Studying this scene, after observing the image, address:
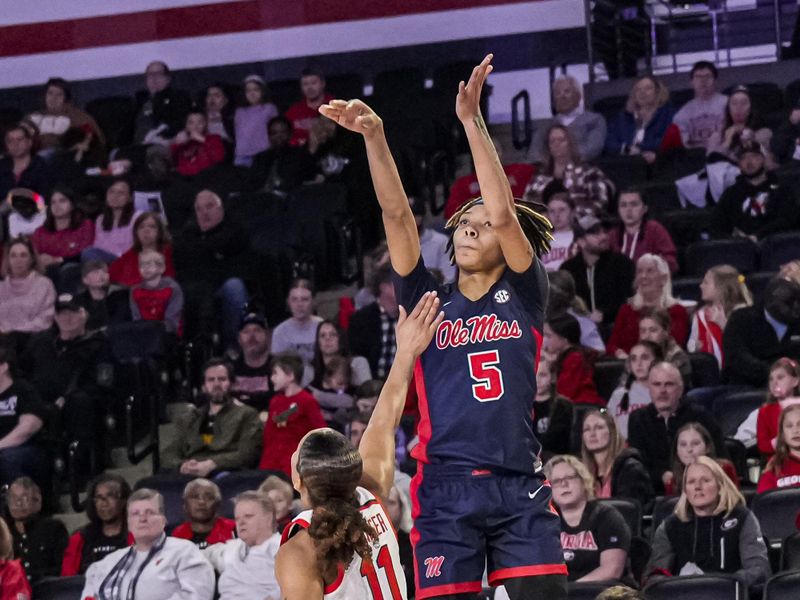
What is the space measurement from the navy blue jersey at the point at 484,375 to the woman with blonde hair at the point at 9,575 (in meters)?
3.96

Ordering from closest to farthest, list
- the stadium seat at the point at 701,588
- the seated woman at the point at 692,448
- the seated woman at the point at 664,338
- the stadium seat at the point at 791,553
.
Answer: the stadium seat at the point at 701,588 → the stadium seat at the point at 791,553 → the seated woman at the point at 692,448 → the seated woman at the point at 664,338

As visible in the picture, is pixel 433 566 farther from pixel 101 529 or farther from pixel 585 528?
pixel 101 529

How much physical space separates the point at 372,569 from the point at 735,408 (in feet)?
15.9

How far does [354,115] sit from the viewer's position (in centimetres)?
425

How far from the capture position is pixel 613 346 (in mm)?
9242

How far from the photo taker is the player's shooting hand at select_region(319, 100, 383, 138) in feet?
13.9

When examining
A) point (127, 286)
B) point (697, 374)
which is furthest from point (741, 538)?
point (127, 286)

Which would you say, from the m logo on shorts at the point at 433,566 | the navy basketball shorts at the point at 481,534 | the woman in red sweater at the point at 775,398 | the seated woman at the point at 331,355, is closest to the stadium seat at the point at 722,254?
the woman in red sweater at the point at 775,398

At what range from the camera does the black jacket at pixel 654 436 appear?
314 inches

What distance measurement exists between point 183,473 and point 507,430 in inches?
187

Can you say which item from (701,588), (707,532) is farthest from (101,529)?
(701,588)

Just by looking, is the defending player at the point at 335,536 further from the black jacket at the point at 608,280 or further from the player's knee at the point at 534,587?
the black jacket at the point at 608,280

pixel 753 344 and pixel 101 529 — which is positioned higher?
pixel 753 344

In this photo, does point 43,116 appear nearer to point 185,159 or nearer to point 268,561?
point 185,159
